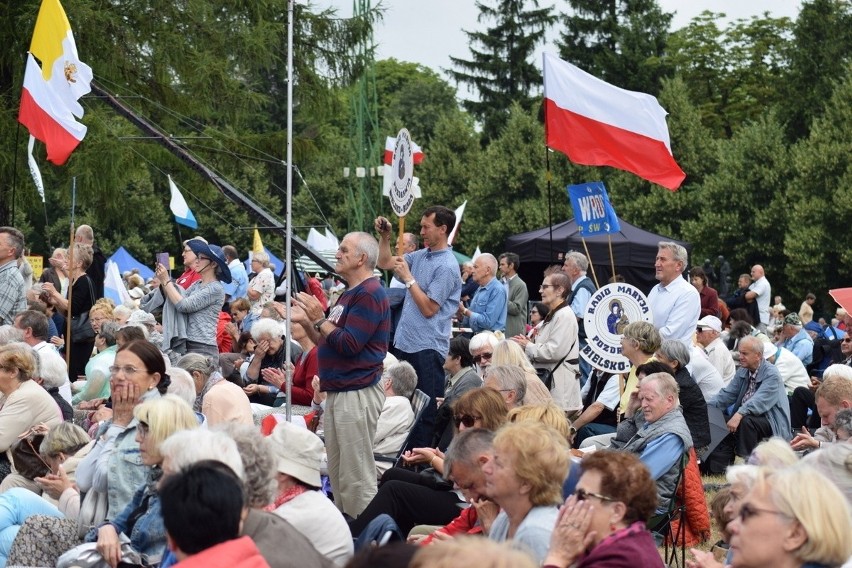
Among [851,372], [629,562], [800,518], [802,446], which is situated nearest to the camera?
[800,518]

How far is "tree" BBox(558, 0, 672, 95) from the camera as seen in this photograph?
5206cm

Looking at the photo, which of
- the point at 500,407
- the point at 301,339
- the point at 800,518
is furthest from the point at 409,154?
the point at 800,518

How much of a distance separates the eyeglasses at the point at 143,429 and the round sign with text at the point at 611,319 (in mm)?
4502

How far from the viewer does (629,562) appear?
4.38 metres

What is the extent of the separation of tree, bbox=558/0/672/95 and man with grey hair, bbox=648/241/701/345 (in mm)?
42444

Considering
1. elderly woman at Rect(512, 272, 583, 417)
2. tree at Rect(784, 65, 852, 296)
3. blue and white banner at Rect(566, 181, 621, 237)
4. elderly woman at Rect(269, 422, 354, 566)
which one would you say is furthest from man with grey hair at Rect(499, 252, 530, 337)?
tree at Rect(784, 65, 852, 296)

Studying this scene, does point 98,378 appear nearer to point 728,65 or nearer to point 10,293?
point 10,293

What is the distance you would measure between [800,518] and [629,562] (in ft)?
2.34

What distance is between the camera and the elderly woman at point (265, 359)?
10828 mm

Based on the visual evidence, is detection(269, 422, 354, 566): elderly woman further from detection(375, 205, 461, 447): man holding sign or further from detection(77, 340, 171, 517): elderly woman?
detection(375, 205, 461, 447): man holding sign

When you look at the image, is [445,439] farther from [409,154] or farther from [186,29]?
[186,29]

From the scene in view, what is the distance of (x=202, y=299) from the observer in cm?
1020

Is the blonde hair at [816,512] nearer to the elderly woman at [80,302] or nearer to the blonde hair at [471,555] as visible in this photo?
the blonde hair at [471,555]

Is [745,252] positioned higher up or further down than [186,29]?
further down
